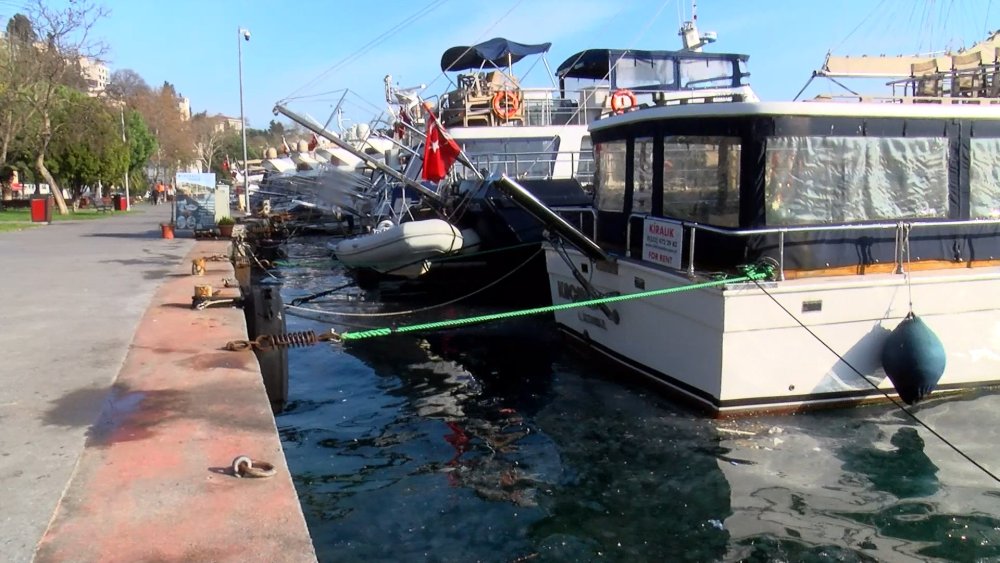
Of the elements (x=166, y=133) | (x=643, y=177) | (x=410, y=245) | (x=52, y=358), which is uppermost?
(x=166, y=133)

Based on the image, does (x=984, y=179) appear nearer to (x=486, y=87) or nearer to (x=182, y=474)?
(x=182, y=474)

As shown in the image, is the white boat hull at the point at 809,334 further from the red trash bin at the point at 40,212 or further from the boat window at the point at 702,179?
the red trash bin at the point at 40,212

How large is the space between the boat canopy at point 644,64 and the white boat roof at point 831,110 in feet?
33.6

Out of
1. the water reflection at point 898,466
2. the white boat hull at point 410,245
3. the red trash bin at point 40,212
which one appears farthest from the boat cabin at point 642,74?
the red trash bin at point 40,212

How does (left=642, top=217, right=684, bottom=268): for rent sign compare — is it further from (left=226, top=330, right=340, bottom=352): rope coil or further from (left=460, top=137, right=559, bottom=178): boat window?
(left=460, top=137, right=559, bottom=178): boat window

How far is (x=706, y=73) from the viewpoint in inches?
741

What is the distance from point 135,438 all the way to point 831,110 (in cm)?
643

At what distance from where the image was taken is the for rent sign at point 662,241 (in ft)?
26.0

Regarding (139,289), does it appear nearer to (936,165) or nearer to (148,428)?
(148,428)

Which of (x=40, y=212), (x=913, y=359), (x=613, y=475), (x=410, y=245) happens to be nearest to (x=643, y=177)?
(x=913, y=359)

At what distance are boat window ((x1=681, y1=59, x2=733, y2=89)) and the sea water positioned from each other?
11.2 meters

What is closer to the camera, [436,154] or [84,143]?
[436,154]

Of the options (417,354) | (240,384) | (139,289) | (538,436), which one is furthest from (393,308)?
(240,384)

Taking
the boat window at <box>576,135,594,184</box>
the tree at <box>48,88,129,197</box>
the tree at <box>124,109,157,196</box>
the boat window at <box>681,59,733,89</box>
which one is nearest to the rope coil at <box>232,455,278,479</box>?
the boat window at <box>576,135,594,184</box>
